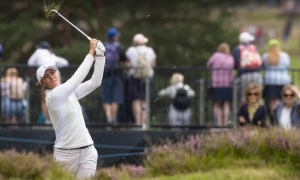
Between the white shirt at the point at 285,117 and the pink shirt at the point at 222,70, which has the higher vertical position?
the pink shirt at the point at 222,70

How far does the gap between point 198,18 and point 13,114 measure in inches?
592

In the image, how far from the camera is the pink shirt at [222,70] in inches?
478

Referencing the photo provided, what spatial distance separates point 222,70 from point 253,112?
142 cm

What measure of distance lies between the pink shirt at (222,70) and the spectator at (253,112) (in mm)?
1196

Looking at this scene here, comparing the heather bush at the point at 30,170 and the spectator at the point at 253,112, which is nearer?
the heather bush at the point at 30,170

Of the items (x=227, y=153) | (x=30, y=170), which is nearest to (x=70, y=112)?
(x=30, y=170)

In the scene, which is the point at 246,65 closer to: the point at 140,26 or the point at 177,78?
the point at 177,78

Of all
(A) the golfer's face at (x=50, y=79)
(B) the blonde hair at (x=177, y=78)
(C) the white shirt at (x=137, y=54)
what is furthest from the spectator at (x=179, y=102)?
(A) the golfer's face at (x=50, y=79)

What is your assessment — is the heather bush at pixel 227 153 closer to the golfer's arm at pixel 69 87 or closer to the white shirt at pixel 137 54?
the golfer's arm at pixel 69 87

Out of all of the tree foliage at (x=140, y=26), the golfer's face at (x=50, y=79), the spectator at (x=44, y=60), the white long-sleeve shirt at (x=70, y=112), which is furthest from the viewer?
the tree foliage at (x=140, y=26)

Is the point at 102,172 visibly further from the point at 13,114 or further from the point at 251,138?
the point at 13,114

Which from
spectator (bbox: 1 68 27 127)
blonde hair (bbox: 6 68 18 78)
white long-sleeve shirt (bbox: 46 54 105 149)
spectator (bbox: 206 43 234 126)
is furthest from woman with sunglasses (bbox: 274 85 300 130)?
white long-sleeve shirt (bbox: 46 54 105 149)

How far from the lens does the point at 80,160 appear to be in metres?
6.91

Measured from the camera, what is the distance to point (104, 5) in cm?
2538
